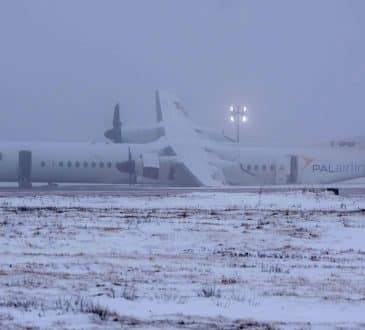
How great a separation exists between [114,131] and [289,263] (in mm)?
45051

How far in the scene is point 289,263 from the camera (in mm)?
12586

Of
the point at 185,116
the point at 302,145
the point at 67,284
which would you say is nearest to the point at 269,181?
the point at 302,145

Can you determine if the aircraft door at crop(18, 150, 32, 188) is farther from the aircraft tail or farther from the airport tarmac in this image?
the aircraft tail

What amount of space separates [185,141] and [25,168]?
1057cm

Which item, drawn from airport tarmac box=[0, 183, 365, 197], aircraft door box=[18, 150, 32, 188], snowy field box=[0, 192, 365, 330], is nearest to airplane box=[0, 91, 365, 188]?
aircraft door box=[18, 150, 32, 188]

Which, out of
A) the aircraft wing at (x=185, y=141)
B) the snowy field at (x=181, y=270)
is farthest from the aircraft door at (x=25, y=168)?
the snowy field at (x=181, y=270)

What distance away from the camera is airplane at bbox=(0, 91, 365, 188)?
47.0 metres

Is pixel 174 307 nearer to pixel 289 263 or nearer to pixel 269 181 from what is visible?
pixel 289 263

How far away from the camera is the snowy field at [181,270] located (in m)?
8.16

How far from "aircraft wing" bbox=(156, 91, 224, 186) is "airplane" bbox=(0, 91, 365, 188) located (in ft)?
0.19

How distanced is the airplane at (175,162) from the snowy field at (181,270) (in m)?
23.9

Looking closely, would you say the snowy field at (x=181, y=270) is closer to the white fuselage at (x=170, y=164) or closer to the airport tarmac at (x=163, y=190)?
the airport tarmac at (x=163, y=190)

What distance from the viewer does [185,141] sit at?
169 feet

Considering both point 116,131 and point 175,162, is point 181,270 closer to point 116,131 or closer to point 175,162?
point 175,162
